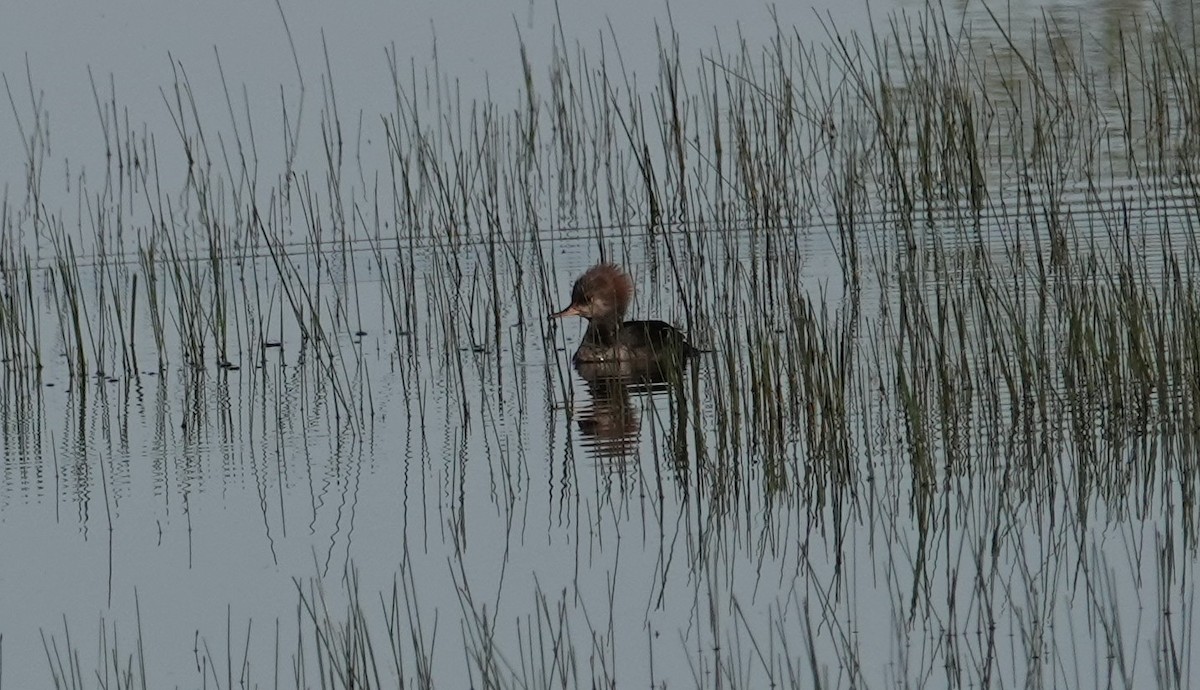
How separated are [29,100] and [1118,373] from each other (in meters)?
8.39

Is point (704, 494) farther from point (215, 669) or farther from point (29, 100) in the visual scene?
point (29, 100)

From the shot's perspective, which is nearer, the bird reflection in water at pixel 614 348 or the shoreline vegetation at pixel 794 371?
the shoreline vegetation at pixel 794 371

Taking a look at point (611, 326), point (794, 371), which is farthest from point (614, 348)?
point (794, 371)

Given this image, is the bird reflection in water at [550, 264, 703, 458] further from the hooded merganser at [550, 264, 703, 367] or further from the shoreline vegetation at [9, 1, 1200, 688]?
the shoreline vegetation at [9, 1, 1200, 688]

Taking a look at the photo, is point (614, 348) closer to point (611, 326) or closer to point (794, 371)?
point (611, 326)

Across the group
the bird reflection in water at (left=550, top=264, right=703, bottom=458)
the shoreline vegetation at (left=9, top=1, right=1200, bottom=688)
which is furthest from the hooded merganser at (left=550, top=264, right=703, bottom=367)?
the shoreline vegetation at (left=9, top=1, right=1200, bottom=688)

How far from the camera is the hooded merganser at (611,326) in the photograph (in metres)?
7.89

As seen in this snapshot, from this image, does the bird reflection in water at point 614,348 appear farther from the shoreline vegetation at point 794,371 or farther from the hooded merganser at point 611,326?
the shoreline vegetation at point 794,371

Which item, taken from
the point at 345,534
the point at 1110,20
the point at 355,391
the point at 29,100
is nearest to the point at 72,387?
the point at 355,391

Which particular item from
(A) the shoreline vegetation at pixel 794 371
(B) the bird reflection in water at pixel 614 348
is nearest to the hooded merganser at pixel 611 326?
(B) the bird reflection in water at pixel 614 348

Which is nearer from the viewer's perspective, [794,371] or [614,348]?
[794,371]

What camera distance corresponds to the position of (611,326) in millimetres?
7926

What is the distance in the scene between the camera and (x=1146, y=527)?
4.93 meters

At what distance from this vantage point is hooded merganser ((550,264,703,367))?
25.9ft
